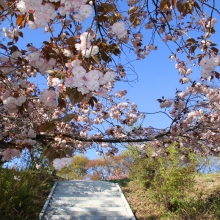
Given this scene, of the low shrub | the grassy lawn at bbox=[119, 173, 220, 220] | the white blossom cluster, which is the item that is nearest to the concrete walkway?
the low shrub

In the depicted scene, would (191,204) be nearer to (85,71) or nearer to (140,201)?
(140,201)

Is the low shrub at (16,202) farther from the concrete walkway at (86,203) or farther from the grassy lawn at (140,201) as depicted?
the concrete walkway at (86,203)

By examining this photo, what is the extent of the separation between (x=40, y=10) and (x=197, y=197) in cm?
553

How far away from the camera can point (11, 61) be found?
2652mm

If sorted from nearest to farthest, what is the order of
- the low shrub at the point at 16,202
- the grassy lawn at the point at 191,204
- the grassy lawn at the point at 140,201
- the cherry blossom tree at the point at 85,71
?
1. the cherry blossom tree at the point at 85,71
2. the low shrub at the point at 16,202
3. the grassy lawn at the point at 140,201
4. the grassy lawn at the point at 191,204

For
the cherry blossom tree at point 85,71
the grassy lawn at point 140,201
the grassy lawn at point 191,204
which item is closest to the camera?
the cherry blossom tree at point 85,71

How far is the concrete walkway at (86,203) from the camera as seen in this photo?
17.3 ft

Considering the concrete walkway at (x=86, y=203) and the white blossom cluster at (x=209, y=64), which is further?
the concrete walkway at (x=86, y=203)

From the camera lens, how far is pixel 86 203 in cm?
603

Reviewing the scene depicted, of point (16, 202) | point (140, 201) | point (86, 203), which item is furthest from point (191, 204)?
point (16, 202)

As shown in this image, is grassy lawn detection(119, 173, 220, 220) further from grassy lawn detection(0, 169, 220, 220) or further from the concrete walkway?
the concrete walkway

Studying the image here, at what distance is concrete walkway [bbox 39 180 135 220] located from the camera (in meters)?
5.28

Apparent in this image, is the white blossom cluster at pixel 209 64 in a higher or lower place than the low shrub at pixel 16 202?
higher

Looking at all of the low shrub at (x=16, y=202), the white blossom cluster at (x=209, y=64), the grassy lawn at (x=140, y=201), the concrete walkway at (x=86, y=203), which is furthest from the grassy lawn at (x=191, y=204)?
the white blossom cluster at (x=209, y=64)
